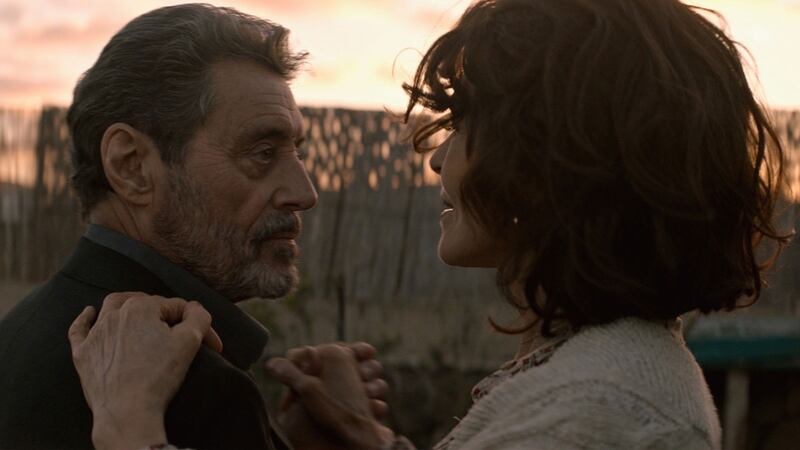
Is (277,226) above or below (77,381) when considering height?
above

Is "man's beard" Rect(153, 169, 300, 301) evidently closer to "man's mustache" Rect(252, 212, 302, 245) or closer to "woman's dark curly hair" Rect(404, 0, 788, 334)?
"man's mustache" Rect(252, 212, 302, 245)

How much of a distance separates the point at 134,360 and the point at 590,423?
0.95 meters

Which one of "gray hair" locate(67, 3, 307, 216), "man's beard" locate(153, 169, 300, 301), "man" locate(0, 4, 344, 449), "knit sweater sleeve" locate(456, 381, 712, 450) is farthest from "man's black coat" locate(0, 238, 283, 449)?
"knit sweater sleeve" locate(456, 381, 712, 450)

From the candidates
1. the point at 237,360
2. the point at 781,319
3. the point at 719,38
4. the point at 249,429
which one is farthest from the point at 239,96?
the point at 781,319

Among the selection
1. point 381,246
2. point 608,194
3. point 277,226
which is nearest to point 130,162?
point 277,226

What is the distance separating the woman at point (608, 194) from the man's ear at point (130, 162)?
96 centimetres

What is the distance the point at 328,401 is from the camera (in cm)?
332

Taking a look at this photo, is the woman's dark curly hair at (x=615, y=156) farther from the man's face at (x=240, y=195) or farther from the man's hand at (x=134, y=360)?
the man's face at (x=240, y=195)

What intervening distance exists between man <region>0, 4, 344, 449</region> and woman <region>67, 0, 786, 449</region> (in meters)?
0.79

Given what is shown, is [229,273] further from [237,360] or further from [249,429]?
[249,429]

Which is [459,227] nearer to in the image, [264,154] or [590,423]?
[590,423]

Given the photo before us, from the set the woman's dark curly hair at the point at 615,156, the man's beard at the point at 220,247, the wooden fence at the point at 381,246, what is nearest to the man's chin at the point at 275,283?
→ the man's beard at the point at 220,247

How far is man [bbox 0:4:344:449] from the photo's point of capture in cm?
306

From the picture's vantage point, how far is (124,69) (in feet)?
10.7
